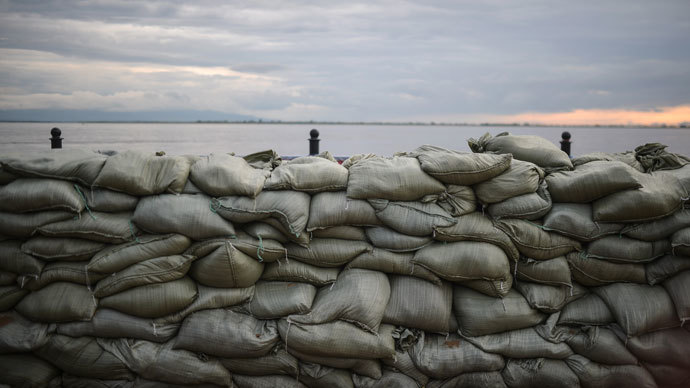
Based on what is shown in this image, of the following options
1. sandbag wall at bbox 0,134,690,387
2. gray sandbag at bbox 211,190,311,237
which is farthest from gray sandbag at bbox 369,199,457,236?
gray sandbag at bbox 211,190,311,237

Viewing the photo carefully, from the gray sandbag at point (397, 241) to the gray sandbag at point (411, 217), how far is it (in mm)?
27

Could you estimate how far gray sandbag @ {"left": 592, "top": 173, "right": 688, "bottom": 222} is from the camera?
2457mm

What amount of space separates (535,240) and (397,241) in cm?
68

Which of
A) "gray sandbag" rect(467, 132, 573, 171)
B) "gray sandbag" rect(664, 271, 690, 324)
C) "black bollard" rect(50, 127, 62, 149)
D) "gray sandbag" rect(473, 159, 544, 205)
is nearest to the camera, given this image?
"gray sandbag" rect(664, 271, 690, 324)

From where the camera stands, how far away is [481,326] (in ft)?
8.30

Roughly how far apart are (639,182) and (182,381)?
2.41m

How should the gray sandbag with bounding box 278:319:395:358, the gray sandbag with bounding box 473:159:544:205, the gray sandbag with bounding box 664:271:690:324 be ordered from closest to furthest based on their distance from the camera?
the gray sandbag with bounding box 278:319:395:358, the gray sandbag with bounding box 664:271:690:324, the gray sandbag with bounding box 473:159:544:205

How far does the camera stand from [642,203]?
96.6 inches

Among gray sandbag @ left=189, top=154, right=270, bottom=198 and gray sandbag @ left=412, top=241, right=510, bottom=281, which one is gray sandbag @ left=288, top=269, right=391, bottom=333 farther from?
gray sandbag @ left=189, top=154, right=270, bottom=198

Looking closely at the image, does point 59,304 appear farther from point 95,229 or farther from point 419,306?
point 419,306

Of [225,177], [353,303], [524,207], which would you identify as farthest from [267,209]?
[524,207]

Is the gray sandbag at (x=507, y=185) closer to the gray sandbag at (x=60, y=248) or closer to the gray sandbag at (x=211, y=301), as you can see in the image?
the gray sandbag at (x=211, y=301)

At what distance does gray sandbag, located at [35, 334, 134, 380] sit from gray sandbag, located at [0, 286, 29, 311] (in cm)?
26

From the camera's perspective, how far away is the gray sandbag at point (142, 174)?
7.97 ft
